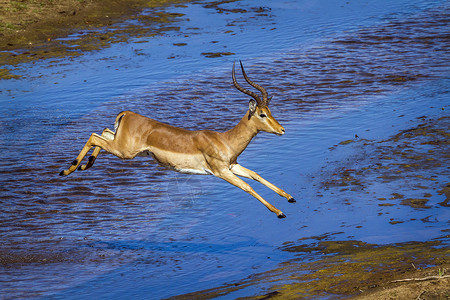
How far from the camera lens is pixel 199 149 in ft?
30.9

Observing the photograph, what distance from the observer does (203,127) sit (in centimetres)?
1375

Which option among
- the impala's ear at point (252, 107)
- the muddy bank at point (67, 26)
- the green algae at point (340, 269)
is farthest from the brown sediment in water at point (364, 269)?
the muddy bank at point (67, 26)

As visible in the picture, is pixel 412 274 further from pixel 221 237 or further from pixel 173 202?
pixel 173 202

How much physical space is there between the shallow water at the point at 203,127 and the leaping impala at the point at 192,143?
0.89m

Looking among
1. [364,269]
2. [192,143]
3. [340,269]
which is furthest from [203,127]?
[364,269]

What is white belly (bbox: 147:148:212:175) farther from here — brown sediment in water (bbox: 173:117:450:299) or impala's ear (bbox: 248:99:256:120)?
brown sediment in water (bbox: 173:117:450:299)

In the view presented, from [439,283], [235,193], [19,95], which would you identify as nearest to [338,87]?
[235,193]

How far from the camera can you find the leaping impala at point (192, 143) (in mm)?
9305

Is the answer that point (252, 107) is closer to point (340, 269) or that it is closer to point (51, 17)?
point (340, 269)

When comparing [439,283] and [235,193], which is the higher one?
[439,283]

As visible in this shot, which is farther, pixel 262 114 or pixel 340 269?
pixel 262 114

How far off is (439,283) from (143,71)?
41.8 feet

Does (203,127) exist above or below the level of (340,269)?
below

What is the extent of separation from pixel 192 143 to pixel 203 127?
429cm
